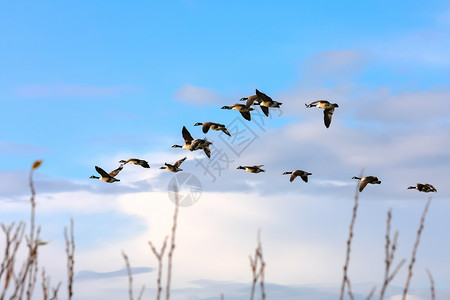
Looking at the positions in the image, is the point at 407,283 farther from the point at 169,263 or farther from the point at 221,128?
the point at 221,128

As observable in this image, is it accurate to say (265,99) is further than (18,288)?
Yes

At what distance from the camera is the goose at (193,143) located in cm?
2597

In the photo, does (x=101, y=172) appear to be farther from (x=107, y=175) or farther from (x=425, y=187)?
(x=425, y=187)

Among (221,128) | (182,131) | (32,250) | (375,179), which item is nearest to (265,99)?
(221,128)

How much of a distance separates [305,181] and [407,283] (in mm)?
24492

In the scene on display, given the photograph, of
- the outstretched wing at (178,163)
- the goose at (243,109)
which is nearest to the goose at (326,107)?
the goose at (243,109)

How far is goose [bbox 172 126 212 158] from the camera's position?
26.0 metres

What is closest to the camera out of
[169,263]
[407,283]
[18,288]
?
[407,283]

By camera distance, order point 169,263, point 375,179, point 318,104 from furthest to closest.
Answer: point 318,104
point 375,179
point 169,263

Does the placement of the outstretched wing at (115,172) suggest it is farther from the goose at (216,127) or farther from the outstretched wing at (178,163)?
the goose at (216,127)

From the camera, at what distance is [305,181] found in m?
29.2

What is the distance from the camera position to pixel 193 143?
26.0 meters

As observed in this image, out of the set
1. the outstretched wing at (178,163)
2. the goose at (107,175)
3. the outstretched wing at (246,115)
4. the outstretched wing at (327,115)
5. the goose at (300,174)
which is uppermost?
the outstretched wing at (327,115)

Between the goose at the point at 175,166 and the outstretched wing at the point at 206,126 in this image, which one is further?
the goose at the point at 175,166
